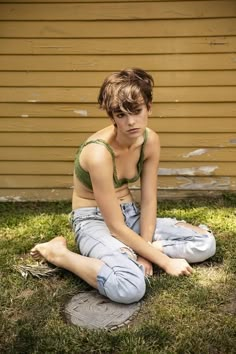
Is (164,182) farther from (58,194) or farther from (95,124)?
(58,194)

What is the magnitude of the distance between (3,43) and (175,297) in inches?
94.7

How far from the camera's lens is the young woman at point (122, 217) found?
2.83 m

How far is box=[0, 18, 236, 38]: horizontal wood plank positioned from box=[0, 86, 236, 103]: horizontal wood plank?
0.41 meters

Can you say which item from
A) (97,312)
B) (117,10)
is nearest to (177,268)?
(97,312)

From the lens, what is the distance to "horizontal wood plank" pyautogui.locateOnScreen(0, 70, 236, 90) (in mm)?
4141

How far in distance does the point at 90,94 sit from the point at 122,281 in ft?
6.23

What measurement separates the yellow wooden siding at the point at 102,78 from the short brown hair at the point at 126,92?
1.26 m

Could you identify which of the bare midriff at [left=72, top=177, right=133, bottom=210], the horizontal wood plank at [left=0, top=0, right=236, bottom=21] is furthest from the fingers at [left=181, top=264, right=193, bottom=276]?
the horizontal wood plank at [left=0, top=0, right=236, bottom=21]

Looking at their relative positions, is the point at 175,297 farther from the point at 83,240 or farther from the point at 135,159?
the point at 135,159

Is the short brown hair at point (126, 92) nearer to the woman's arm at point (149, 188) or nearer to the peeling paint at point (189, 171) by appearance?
the woman's arm at point (149, 188)

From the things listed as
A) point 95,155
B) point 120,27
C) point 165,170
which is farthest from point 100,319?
point 120,27

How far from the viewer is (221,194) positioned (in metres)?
4.48

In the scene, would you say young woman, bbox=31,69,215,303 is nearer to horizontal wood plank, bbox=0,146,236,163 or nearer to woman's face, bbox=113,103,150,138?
woman's face, bbox=113,103,150,138

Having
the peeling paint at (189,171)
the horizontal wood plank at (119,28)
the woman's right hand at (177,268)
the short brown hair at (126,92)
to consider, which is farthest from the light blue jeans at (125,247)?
the horizontal wood plank at (119,28)
